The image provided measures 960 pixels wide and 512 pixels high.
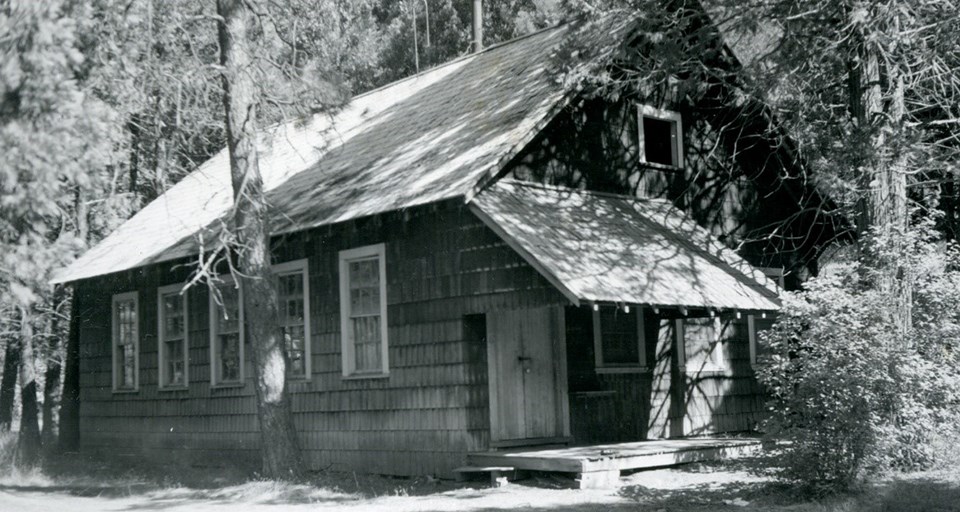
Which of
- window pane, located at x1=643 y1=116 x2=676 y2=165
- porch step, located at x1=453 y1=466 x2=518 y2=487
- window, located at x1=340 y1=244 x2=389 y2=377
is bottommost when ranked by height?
porch step, located at x1=453 y1=466 x2=518 y2=487

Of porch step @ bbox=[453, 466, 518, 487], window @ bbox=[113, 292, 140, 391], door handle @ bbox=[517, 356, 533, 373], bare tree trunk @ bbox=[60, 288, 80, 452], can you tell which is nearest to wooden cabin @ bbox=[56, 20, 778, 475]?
door handle @ bbox=[517, 356, 533, 373]

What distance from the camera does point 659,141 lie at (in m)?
18.2

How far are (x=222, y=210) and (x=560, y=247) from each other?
8.48m

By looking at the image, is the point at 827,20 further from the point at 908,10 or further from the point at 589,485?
the point at 589,485

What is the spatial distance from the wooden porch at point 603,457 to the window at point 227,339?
6.05 m

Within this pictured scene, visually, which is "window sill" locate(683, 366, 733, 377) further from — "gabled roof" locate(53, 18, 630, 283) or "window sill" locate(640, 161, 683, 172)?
"gabled roof" locate(53, 18, 630, 283)

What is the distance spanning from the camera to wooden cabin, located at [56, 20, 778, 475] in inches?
562

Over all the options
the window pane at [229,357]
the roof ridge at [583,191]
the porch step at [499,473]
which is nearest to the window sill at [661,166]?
the roof ridge at [583,191]

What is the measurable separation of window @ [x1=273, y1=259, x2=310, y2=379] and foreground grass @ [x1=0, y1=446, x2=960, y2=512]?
6.15 ft

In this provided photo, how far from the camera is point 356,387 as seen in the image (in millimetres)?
16125

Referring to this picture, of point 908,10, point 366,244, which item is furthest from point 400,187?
point 908,10

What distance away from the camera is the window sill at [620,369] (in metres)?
16.1

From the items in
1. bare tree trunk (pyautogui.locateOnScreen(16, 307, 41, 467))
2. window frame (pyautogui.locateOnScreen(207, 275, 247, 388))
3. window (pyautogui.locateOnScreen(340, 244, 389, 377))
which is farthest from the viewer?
bare tree trunk (pyautogui.locateOnScreen(16, 307, 41, 467))

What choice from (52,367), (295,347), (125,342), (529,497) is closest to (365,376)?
(295,347)
